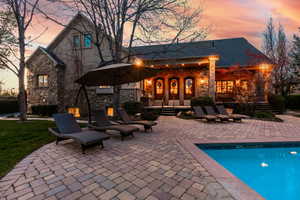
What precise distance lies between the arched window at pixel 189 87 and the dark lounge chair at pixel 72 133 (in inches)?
505

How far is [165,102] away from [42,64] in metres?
13.2

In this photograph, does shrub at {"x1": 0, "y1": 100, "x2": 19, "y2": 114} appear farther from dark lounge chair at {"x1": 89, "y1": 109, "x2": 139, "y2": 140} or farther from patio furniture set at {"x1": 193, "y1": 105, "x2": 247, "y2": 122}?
patio furniture set at {"x1": 193, "y1": 105, "x2": 247, "y2": 122}

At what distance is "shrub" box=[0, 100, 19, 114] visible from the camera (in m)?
15.5

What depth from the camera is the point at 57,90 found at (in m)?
13.2

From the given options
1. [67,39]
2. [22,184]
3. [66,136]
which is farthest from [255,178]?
[67,39]

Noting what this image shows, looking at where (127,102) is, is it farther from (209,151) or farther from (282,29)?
(282,29)

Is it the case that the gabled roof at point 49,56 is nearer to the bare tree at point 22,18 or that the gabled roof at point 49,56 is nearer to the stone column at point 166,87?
the bare tree at point 22,18

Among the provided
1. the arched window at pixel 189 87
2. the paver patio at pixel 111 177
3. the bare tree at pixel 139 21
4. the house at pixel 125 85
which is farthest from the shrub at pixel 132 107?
the paver patio at pixel 111 177

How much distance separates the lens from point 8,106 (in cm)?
1617

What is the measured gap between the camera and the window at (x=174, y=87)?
16.1 metres

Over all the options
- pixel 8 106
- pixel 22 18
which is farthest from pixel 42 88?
pixel 22 18

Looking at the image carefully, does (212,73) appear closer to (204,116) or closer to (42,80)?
(204,116)

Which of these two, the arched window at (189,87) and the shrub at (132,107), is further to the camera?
the arched window at (189,87)

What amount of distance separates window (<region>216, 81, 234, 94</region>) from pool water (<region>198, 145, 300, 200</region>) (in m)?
12.0
